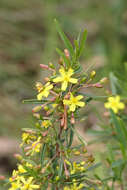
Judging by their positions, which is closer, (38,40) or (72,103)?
(72,103)

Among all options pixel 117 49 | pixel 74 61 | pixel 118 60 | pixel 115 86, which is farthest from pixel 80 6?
pixel 74 61

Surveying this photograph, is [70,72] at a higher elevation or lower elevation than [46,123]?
higher

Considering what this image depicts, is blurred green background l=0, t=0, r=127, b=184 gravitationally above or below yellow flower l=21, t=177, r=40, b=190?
above

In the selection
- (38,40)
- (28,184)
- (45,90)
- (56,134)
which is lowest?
(28,184)

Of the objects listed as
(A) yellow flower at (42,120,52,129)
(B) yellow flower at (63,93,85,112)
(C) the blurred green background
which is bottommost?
(A) yellow flower at (42,120,52,129)

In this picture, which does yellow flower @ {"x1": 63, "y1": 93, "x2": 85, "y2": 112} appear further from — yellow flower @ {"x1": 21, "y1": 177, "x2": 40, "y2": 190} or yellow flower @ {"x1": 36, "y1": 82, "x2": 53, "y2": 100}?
yellow flower @ {"x1": 21, "y1": 177, "x2": 40, "y2": 190}

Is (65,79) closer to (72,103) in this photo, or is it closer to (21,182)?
(72,103)

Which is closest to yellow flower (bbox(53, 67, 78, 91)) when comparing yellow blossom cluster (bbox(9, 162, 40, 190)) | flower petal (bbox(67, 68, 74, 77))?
flower petal (bbox(67, 68, 74, 77))

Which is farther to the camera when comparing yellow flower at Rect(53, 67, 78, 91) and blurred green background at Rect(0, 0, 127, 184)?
blurred green background at Rect(0, 0, 127, 184)

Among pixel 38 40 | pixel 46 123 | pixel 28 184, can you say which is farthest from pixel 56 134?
pixel 38 40

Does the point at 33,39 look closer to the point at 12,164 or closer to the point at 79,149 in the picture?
the point at 12,164
